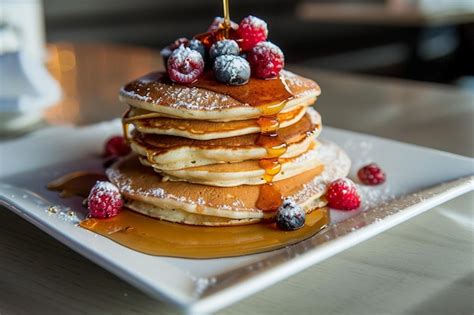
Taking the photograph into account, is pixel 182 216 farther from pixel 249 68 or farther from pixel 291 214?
pixel 249 68

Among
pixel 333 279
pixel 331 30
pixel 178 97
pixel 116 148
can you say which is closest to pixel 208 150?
pixel 178 97

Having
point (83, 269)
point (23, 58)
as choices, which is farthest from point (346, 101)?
point (83, 269)

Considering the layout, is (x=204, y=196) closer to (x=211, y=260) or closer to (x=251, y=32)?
(x=211, y=260)

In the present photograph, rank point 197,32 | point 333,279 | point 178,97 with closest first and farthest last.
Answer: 1. point 333,279
2. point 178,97
3. point 197,32

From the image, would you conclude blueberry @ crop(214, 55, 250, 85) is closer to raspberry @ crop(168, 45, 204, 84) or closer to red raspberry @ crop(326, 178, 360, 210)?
raspberry @ crop(168, 45, 204, 84)

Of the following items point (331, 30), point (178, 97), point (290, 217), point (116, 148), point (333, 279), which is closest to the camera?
point (333, 279)

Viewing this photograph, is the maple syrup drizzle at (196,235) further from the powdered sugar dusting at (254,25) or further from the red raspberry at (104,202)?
the powdered sugar dusting at (254,25)
